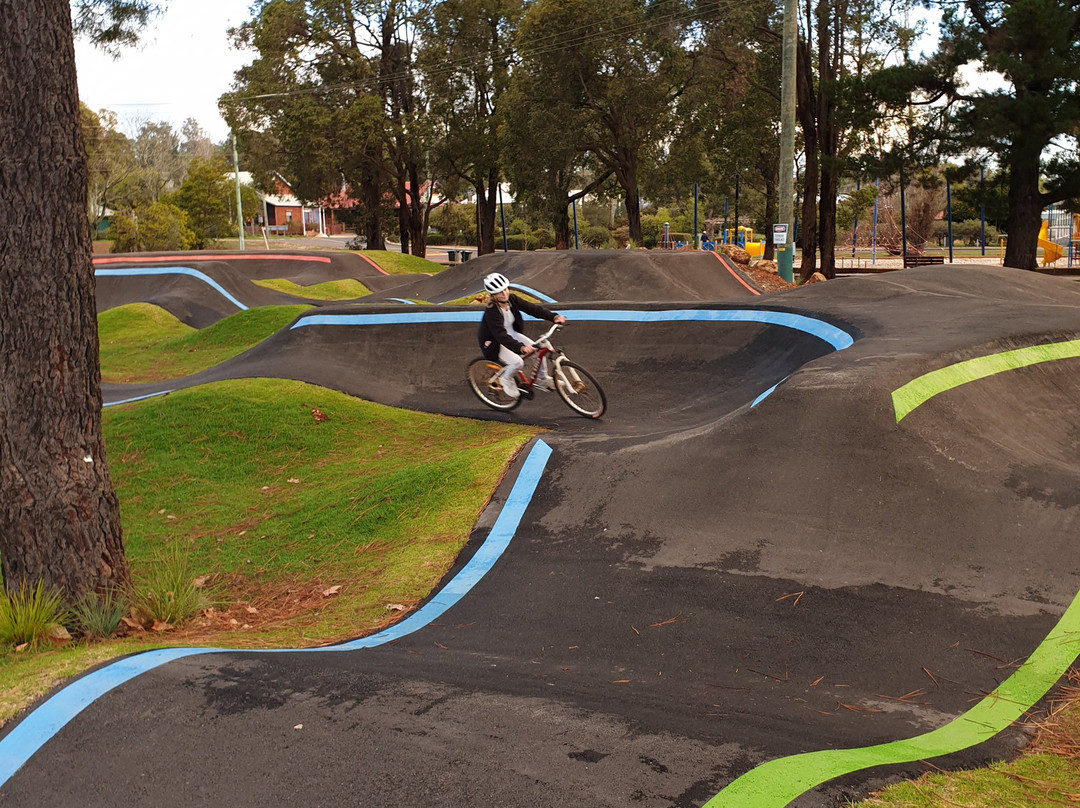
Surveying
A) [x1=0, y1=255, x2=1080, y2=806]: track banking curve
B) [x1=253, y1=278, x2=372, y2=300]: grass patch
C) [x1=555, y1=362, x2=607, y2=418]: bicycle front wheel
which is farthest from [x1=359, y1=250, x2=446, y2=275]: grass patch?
[x1=0, y1=255, x2=1080, y2=806]: track banking curve

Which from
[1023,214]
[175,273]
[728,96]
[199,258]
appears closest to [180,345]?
[175,273]

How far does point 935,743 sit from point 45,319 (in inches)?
231

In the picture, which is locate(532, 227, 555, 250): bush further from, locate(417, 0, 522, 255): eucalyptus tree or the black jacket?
the black jacket

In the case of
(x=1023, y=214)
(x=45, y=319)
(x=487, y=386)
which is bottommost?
(x=487, y=386)

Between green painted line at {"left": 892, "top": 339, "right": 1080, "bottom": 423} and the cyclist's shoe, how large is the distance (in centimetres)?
527

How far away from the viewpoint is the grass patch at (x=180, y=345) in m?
20.1

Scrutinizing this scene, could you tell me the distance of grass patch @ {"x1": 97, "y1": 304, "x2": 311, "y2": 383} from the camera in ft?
66.0

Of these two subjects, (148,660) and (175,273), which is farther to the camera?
(175,273)

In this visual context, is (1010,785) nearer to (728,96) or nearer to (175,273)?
(175,273)

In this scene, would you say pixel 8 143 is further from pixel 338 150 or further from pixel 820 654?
pixel 338 150

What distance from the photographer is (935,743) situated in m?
4.22

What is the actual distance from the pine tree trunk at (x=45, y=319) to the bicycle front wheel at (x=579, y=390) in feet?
20.1

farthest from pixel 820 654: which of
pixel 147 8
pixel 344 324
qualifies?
pixel 344 324

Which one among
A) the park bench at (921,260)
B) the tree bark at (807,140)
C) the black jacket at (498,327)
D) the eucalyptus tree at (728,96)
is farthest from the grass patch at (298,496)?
the park bench at (921,260)
